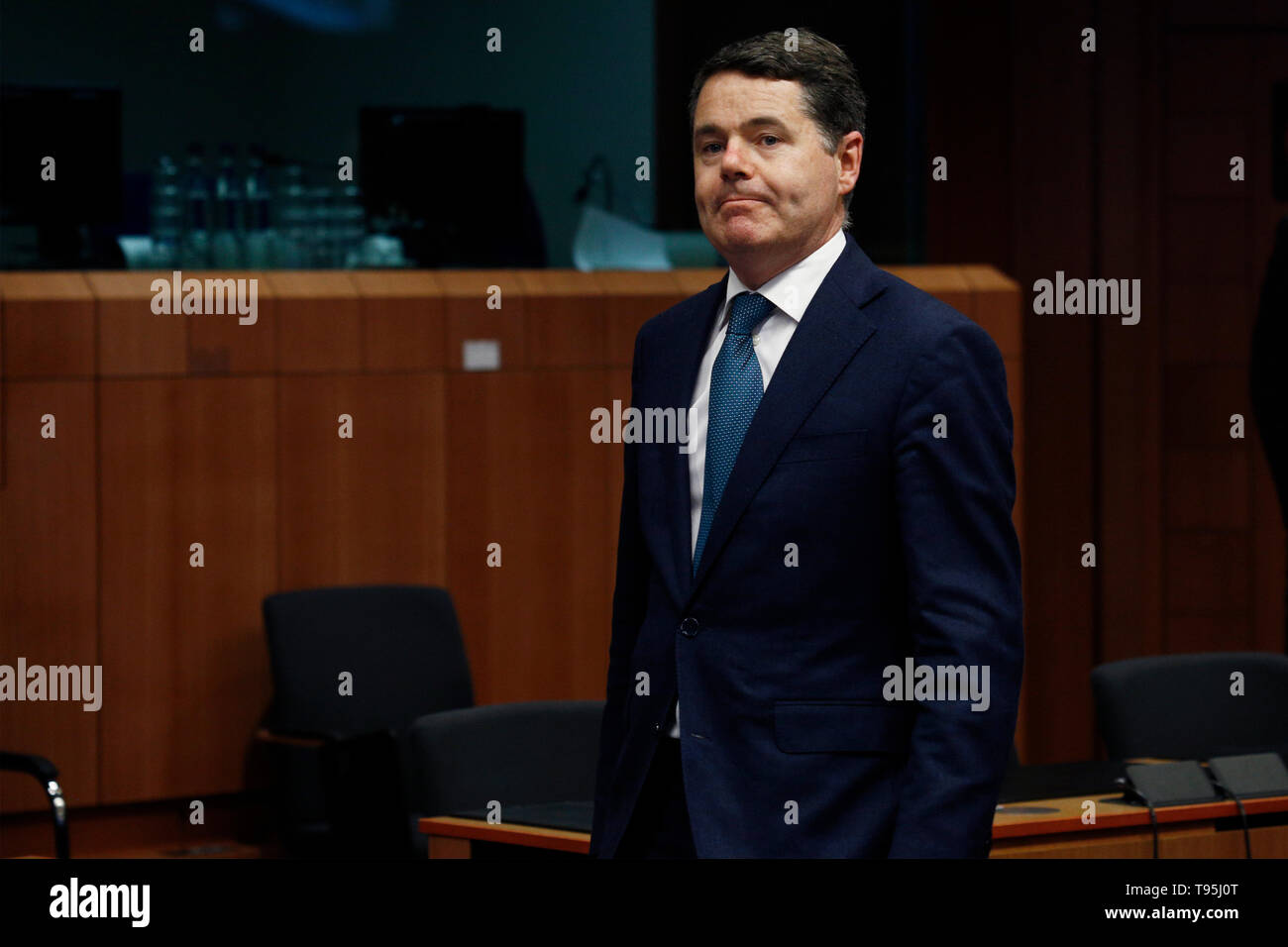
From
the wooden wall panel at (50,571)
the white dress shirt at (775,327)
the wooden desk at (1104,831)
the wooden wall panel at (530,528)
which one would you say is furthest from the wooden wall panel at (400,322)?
the white dress shirt at (775,327)

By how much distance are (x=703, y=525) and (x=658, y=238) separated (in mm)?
3799

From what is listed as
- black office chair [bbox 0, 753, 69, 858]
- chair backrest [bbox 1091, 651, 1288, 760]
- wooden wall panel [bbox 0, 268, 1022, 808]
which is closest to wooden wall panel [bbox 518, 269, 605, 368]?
wooden wall panel [bbox 0, 268, 1022, 808]

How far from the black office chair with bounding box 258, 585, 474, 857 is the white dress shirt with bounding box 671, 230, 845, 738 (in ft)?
8.29

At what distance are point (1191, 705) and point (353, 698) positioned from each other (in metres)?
2.13

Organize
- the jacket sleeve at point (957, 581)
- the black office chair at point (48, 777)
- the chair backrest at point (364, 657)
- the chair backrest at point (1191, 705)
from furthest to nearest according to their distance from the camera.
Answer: the chair backrest at point (364, 657), the chair backrest at point (1191, 705), the black office chair at point (48, 777), the jacket sleeve at point (957, 581)

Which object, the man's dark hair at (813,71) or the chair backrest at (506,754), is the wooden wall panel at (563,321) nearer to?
the chair backrest at (506,754)

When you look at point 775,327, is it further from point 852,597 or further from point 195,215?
point 195,215

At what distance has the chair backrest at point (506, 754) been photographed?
3535mm

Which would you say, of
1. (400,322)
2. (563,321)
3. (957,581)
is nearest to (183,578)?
(400,322)

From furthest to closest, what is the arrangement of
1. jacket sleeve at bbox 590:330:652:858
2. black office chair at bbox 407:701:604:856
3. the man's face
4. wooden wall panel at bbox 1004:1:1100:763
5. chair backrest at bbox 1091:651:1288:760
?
wooden wall panel at bbox 1004:1:1100:763 → chair backrest at bbox 1091:651:1288:760 → black office chair at bbox 407:701:604:856 → jacket sleeve at bbox 590:330:652:858 → the man's face

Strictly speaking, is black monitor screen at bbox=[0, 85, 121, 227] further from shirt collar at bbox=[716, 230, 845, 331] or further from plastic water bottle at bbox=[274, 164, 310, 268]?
shirt collar at bbox=[716, 230, 845, 331]

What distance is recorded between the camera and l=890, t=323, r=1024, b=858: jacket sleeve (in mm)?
1803

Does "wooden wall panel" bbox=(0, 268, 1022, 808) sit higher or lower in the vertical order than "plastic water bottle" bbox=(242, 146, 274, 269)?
lower

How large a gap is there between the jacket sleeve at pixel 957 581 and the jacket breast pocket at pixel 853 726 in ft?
0.07
